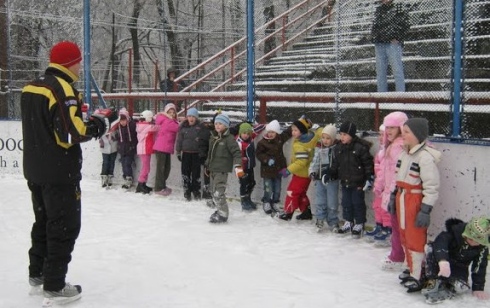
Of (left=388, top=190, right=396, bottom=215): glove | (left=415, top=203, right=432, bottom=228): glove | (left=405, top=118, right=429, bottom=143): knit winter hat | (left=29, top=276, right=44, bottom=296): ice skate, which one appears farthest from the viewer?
(left=388, top=190, right=396, bottom=215): glove

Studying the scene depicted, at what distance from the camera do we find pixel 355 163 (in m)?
6.52

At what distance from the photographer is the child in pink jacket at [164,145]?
370 inches

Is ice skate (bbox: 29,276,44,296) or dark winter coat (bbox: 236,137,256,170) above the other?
dark winter coat (bbox: 236,137,256,170)

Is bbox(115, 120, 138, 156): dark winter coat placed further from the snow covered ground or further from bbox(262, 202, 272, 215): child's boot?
bbox(262, 202, 272, 215): child's boot

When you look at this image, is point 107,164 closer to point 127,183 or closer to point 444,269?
point 127,183

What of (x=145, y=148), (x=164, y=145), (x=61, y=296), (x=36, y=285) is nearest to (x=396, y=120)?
(x=61, y=296)

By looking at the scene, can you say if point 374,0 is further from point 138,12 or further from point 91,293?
point 138,12

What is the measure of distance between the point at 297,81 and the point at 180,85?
11.9 feet

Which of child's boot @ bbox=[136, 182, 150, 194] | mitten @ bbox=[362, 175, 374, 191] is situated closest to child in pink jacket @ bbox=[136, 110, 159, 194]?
child's boot @ bbox=[136, 182, 150, 194]

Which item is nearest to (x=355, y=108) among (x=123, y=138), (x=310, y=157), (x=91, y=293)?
(x=310, y=157)

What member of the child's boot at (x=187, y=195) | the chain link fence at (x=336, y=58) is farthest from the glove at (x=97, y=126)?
the child's boot at (x=187, y=195)

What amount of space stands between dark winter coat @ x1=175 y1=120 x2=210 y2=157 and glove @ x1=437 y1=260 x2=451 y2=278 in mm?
4733

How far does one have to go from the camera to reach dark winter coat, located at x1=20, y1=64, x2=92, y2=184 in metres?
4.29

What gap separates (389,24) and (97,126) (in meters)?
5.28
